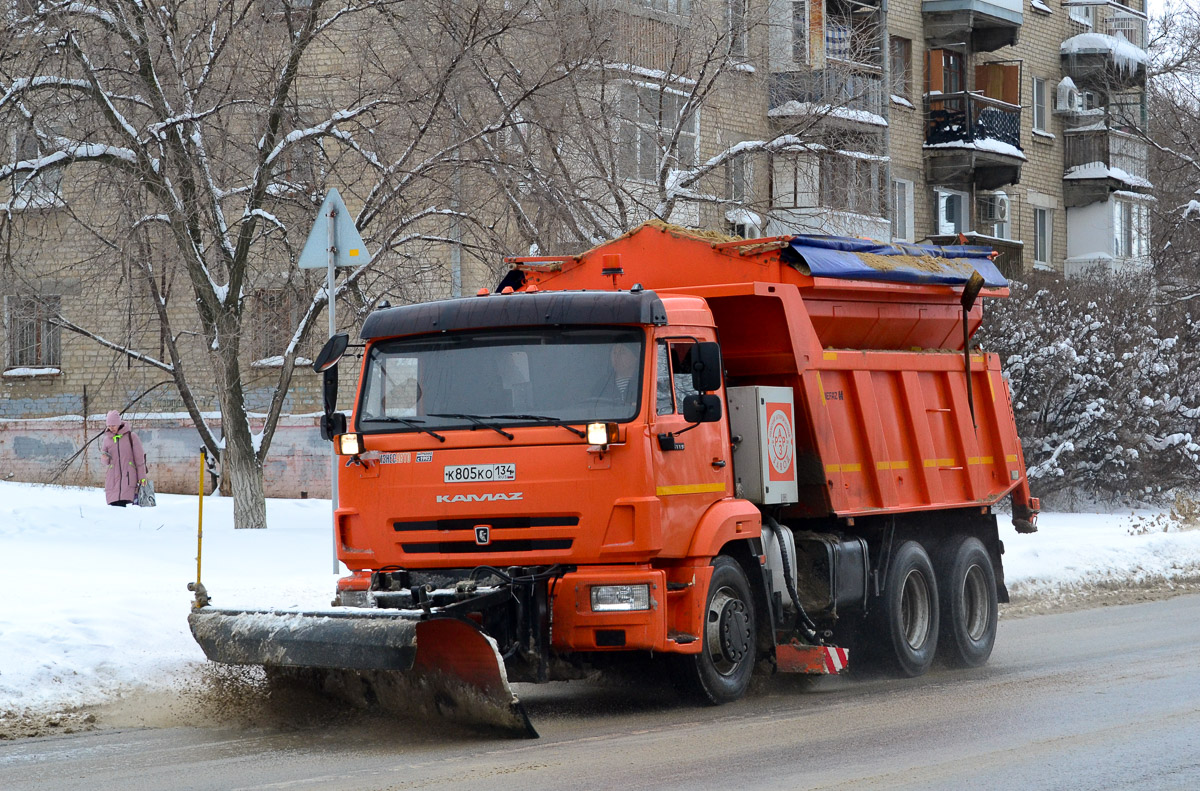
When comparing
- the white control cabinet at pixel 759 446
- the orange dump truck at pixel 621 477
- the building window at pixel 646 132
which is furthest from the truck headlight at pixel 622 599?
the building window at pixel 646 132

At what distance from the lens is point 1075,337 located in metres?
25.6

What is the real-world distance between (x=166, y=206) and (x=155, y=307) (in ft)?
9.44

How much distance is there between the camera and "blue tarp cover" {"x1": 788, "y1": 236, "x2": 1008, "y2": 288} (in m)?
10.6

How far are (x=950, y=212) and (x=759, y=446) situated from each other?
30297 mm

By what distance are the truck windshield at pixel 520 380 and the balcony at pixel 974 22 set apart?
30.4m

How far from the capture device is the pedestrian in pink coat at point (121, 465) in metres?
21.6

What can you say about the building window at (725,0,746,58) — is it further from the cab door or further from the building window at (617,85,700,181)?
the cab door

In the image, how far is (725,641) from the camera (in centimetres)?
945

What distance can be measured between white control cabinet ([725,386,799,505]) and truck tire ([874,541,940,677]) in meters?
1.66

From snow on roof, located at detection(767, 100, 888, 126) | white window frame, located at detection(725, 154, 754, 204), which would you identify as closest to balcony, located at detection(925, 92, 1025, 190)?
snow on roof, located at detection(767, 100, 888, 126)

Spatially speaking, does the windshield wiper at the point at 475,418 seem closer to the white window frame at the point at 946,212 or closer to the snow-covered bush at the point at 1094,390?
the snow-covered bush at the point at 1094,390

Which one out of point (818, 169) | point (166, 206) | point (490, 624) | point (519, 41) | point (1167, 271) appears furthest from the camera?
point (1167, 271)

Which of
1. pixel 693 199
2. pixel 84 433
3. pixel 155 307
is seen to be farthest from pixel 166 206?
pixel 84 433

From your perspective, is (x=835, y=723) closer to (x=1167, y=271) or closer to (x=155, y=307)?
(x=155, y=307)
